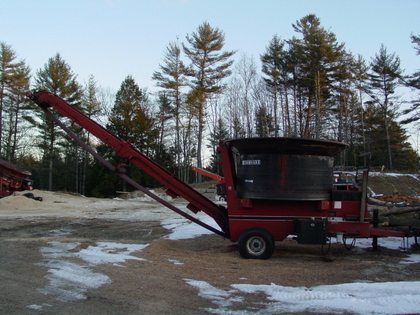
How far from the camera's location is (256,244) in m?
10.7

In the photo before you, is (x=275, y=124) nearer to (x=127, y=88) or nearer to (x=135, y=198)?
(x=127, y=88)

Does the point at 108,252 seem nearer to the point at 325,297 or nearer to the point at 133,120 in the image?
the point at 325,297

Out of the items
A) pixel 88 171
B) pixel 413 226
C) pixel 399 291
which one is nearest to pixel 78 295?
pixel 399 291

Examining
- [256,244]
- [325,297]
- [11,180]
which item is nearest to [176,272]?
[256,244]

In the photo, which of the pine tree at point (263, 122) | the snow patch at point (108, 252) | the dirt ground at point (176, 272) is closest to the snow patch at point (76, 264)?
the snow patch at point (108, 252)

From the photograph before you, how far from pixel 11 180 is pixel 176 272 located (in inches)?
1022

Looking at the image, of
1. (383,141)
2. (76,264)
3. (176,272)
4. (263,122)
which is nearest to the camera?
(176,272)

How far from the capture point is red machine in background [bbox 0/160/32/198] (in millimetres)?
30828

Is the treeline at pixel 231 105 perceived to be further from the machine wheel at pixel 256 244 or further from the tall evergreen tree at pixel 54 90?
the machine wheel at pixel 256 244

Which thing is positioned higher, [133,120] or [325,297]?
[133,120]

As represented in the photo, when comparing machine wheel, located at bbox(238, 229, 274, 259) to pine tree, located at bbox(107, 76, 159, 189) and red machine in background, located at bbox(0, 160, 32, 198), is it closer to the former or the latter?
red machine in background, located at bbox(0, 160, 32, 198)

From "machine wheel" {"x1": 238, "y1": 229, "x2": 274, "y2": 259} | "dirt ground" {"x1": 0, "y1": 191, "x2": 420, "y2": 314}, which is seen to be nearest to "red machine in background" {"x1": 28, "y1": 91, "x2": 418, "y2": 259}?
"machine wheel" {"x1": 238, "y1": 229, "x2": 274, "y2": 259}

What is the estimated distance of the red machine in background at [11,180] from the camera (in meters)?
30.8

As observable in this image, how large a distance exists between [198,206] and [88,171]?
5222 centimetres
